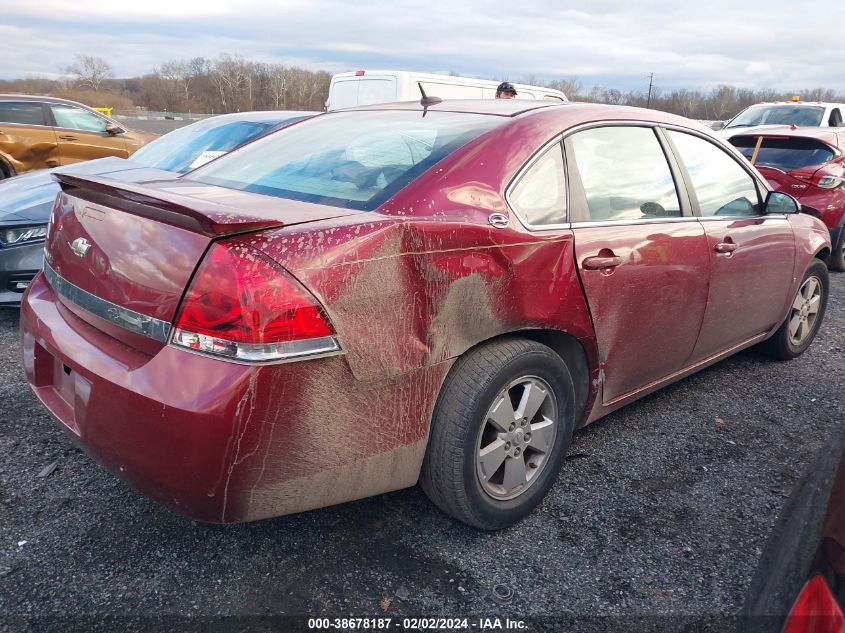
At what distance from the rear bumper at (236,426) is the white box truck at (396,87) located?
7986mm

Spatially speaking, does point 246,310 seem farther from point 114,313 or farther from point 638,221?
point 638,221

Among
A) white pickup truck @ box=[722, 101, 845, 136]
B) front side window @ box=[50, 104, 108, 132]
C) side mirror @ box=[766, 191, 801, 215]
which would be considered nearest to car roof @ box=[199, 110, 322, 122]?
side mirror @ box=[766, 191, 801, 215]

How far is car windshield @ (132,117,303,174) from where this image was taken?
550 cm

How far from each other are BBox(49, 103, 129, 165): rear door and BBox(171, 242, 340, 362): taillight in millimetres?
8646

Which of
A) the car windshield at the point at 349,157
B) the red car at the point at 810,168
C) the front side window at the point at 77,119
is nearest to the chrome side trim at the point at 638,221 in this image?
the car windshield at the point at 349,157

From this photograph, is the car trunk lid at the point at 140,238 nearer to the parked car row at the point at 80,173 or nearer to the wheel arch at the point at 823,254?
the parked car row at the point at 80,173

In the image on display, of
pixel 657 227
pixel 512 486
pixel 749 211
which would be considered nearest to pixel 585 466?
pixel 512 486

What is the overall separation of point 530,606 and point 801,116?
36.4 ft

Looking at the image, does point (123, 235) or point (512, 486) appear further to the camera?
point (512, 486)

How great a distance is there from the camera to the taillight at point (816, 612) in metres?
1.05

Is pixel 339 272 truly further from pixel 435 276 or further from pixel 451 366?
pixel 451 366

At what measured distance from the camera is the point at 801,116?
10.6 m

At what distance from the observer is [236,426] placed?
1709 mm

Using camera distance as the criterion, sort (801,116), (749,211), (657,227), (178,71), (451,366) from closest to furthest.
A: (451,366) < (657,227) < (749,211) < (801,116) < (178,71)
